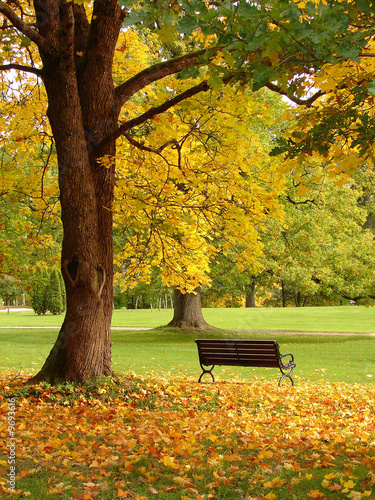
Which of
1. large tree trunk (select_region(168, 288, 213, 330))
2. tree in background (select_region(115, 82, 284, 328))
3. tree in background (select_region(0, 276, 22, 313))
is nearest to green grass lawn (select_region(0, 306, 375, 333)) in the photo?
tree in background (select_region(0, 276, 22, 313))

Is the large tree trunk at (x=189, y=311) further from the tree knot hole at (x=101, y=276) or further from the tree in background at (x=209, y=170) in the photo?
the tree knot hole at (x=101, y=276)

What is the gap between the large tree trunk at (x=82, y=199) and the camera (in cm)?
630

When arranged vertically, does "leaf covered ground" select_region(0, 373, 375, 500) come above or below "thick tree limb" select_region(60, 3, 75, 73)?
below

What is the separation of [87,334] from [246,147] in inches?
131

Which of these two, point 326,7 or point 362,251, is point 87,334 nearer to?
point 326,7

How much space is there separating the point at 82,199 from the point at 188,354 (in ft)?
27.4

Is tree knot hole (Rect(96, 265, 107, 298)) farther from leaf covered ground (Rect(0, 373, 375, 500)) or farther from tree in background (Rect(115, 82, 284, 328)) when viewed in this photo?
leaf covered ground (Rect(0, 373, 375, 500))

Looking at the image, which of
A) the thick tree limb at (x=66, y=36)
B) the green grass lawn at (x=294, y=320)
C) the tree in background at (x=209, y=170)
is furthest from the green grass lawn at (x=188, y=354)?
the thick tree limb at (x=66, y=36)

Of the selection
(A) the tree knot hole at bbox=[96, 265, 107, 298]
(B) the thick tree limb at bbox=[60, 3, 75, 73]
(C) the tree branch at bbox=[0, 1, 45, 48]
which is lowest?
(A) the tree knot hole at bbox=[96, 265, 107, 298]

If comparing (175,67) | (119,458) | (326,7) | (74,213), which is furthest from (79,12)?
(119,458)

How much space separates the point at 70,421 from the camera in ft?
16.8

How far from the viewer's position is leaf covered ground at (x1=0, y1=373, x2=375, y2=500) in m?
3.29

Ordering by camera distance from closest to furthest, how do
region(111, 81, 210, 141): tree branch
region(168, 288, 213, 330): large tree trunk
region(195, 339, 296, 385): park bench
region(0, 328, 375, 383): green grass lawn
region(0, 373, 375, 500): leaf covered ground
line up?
region(0, 373, 375, 500): leaf covered ground < region(111, 81, 210, 141): tree branch < region(195, 339, 296, 385): park bench < region(0, 328, 375, 383): green grass lawn < region(168, 288, 213, 330): large tree trunk

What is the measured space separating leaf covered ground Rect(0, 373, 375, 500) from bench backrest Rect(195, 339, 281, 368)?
90 centimetres
